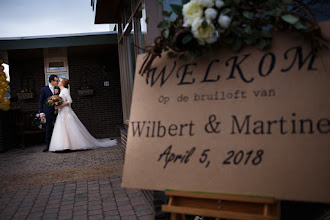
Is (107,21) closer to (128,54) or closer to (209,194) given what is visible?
(128,54)

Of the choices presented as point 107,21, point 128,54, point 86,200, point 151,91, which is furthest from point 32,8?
point 151,91

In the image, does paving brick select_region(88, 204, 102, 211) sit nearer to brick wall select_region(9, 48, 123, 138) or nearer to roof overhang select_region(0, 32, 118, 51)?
roof overhang select_region(0, 32, 118, 51)

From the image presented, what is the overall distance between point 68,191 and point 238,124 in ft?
11.6

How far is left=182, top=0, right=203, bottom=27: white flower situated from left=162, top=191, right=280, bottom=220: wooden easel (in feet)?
2.61

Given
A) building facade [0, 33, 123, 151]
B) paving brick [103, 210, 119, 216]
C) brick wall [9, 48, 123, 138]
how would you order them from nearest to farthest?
1. paving brick [103, 210, 119, 216]
2. building facade [0, 33, 123, 151]
3. brick wall [9, 48, 123, 138]

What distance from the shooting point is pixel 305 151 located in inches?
49.9

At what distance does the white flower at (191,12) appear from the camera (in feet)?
4.42

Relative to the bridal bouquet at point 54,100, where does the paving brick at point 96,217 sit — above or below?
below

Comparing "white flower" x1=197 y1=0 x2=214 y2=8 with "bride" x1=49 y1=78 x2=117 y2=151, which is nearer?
"white flower" x1=197 y1=0 x2=214 y2=8

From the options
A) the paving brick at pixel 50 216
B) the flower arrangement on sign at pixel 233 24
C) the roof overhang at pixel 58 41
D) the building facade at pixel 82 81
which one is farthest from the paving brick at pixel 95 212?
the building facade at pixel 82 81

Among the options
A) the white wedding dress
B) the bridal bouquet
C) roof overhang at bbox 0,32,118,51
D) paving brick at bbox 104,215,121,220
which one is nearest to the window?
roof overhang at bbox 0,32,118,51

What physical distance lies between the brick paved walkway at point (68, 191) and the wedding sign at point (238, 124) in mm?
1930

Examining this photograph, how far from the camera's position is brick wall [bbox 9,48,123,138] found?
10.9 meters

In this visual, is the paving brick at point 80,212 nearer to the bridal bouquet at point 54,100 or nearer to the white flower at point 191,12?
the white flower at point 191,12
